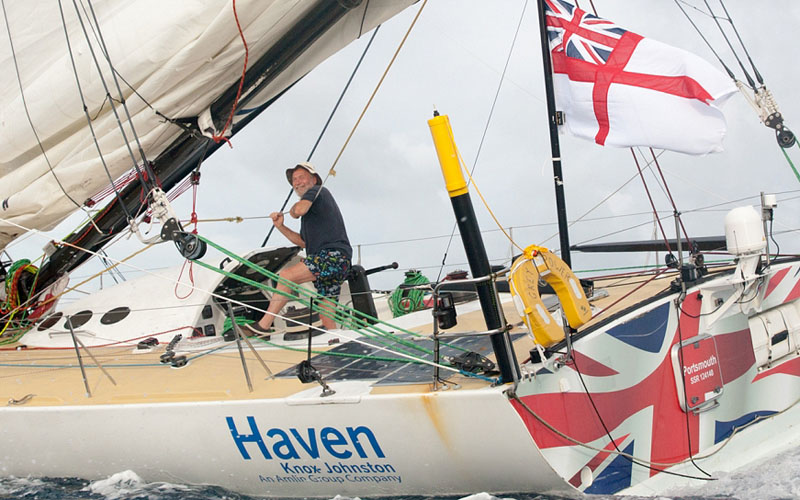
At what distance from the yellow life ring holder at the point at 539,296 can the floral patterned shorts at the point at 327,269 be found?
6.61 feet

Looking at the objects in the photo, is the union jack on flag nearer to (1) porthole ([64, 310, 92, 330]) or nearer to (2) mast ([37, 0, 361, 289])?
(2) mast ([37, 0, 361, 289])

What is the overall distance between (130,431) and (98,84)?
268 centimetres

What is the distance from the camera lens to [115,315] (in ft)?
18.1

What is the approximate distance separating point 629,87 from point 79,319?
14.4 ft

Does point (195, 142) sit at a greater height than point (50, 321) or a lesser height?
greater

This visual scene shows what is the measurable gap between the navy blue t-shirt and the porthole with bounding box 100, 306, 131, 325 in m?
1.73

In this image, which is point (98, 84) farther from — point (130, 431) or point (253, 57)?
point (130, 431)

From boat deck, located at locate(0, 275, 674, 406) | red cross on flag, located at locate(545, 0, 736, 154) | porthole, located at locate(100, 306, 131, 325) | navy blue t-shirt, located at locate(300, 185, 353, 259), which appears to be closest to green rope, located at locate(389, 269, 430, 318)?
boat deck, located at locate(0, 275, 674, 406)

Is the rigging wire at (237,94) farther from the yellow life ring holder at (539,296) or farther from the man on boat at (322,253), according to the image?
the yellow life ring holder at (539,296)

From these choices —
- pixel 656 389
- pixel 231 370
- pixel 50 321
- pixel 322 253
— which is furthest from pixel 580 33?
pixel 50 321

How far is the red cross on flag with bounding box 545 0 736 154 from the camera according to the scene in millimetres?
4043

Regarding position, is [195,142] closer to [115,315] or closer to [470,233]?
[115,315]

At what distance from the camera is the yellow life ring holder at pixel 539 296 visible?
278 centimetres

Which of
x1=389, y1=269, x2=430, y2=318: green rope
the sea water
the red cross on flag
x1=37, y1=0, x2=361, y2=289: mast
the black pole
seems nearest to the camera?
the black pole
